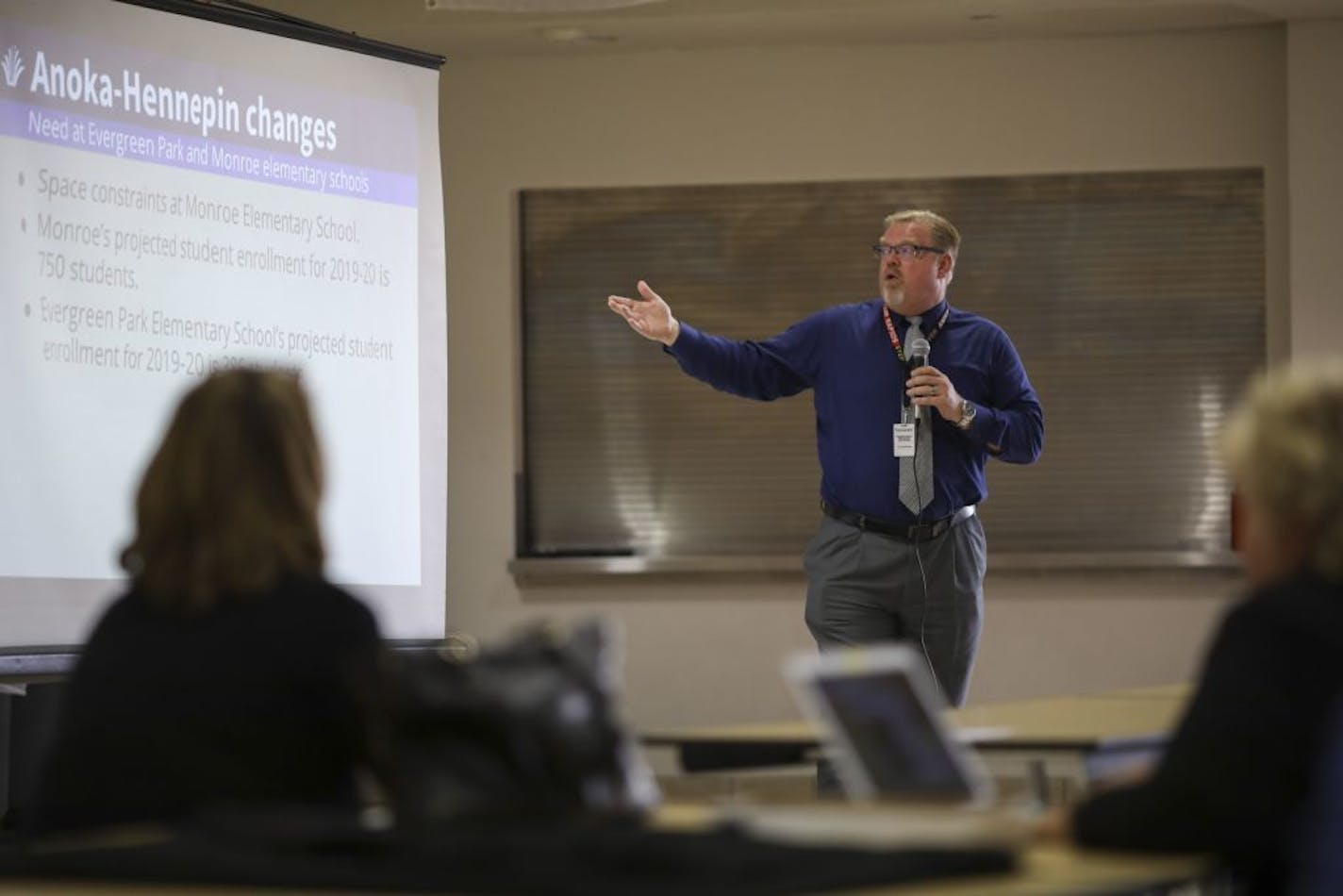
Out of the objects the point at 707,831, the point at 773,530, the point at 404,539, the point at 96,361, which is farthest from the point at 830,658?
the point at 773,530

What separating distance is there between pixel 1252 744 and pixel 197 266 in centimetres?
366

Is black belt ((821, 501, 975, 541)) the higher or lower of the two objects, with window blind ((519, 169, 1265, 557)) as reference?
lower

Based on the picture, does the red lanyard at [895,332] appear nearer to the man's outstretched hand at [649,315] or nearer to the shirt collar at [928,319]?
the shirt collar at [928,319]

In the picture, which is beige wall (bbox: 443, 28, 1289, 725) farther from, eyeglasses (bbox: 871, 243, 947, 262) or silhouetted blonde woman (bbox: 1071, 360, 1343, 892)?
silhouetted blonde woman (bbox: 1071, 360, 1343, 892)

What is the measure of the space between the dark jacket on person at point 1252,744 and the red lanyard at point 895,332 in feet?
9.95

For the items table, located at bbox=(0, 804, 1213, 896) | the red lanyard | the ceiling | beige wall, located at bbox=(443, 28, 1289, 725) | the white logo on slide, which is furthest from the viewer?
beige wall, located at bbox=(443, 28, 1289, 725)

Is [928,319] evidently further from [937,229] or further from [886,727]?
[886,727]

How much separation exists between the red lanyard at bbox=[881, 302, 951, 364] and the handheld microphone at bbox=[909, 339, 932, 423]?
0.14 ft

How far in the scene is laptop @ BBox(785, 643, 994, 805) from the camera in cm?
205

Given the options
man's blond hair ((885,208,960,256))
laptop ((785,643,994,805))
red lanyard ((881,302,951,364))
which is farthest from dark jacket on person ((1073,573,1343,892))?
man's blond hair ((885,208,960,256))

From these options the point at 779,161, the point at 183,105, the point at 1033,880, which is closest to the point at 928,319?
the point at 183,105

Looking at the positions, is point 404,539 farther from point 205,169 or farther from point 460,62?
point 460,62

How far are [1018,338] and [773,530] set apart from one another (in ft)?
3.91

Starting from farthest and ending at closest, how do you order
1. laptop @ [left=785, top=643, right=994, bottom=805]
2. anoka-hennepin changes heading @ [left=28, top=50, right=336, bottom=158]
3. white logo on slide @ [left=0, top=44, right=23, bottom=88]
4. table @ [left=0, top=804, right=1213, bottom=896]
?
anoka-hennepin changes heading @ [left=28, top=50, right=336, bottom=158] < white logo on slide @ [left=0, top=44, right=23, bottom=88] < laptop @ [left=785, top=643, right=994, bottom=805] < table @ [left=0, top=804, right=1213, bottom=896]
